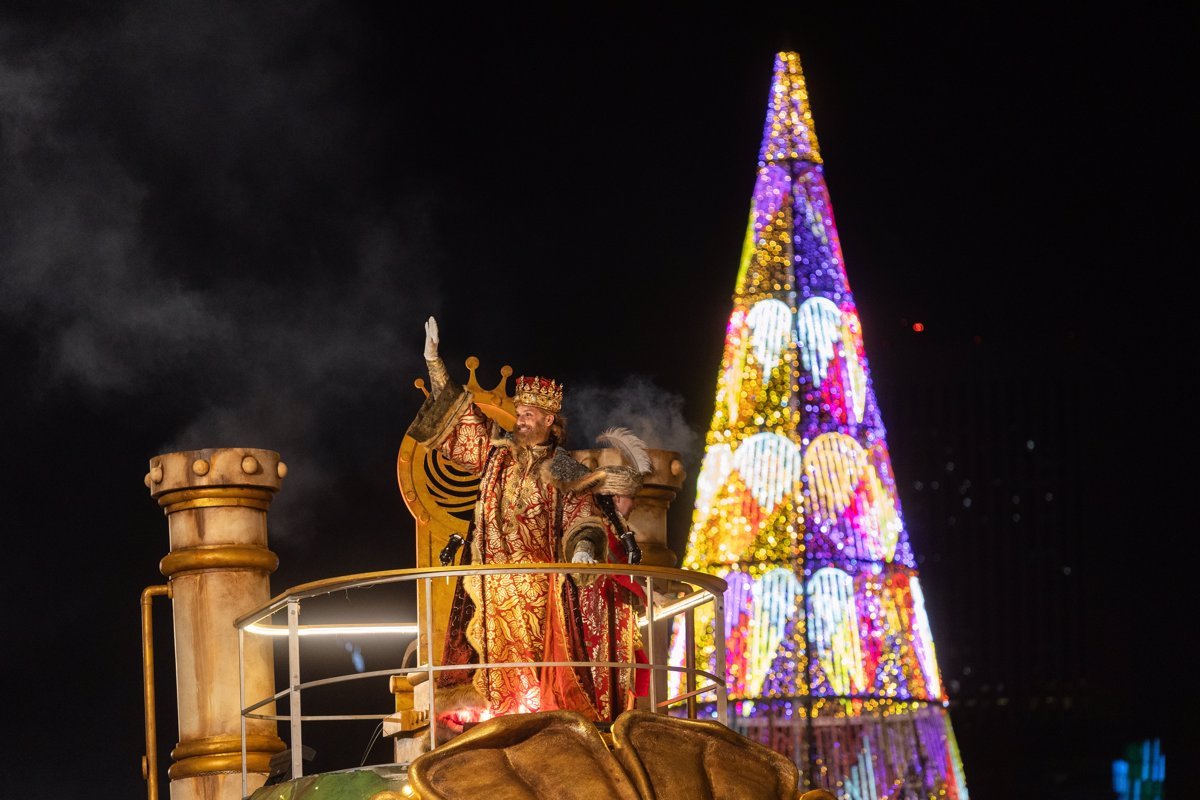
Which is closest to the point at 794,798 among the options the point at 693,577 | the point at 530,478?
the point at 693,577

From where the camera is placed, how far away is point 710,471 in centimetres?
1700

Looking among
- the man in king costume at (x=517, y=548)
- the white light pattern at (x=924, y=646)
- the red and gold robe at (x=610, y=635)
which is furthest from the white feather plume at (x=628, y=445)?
the white light pattern at (x=924, y=646)

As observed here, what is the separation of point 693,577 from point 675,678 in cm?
540

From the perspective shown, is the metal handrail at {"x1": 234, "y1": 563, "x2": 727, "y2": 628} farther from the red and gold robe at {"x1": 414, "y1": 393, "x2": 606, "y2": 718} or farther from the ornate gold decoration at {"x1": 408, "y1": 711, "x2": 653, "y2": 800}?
the red and gold robe at {"x1": 414, "y1": 393, "x2": 606, "y2": 718}

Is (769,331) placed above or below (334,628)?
above

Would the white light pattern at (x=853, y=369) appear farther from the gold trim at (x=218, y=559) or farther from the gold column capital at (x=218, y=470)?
the gold trim at (x=218, y=559)

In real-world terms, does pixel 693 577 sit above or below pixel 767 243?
below

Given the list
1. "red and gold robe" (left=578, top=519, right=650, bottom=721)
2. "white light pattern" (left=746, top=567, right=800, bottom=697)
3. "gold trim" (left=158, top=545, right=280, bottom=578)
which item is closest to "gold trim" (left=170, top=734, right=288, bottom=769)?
"gold trim" (left=158, top=545, right=280, bottom=578)

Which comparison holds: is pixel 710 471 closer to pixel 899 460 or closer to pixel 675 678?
pixel 675 678

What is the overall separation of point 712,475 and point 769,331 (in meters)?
1.20

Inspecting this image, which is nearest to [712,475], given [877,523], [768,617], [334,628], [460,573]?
[768,617]

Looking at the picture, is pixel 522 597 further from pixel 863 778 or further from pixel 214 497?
pixel 863 778

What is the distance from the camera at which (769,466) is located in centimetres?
1698

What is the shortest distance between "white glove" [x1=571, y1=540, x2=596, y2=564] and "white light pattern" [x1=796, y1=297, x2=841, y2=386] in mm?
8120
